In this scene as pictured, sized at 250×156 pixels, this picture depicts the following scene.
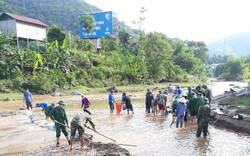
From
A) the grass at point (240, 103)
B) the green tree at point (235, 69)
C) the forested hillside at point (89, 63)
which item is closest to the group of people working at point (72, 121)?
the grass at point (240, 103)

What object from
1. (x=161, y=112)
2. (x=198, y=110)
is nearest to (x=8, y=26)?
(x=161, y=112)

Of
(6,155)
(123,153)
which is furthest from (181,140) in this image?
(6,155)

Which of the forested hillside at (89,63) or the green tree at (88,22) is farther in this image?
the green tree at (88,22)

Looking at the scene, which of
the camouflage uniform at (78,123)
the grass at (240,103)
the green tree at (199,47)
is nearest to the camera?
the camouflage uniform at (78,123)

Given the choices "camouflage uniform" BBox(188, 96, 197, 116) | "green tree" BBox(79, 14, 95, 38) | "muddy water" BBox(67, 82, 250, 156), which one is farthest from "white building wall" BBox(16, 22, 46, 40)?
"camouflage uniform" BBox(188, 96, 197, 116)

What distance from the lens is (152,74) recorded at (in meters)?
46.7

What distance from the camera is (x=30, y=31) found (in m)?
32.2

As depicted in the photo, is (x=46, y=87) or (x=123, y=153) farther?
(x=46, y=87)

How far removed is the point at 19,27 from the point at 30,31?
6.75 ft

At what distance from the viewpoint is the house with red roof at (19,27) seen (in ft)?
97.9

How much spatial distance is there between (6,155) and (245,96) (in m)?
15.3

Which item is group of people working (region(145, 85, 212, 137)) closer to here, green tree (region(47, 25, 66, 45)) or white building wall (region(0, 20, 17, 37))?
white building wall (region(0, 20, 17, 37))

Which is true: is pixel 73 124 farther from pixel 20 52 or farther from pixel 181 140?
pixel 20 52

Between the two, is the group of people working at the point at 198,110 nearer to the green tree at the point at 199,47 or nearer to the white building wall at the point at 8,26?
the white building wall at the point at 8,26
